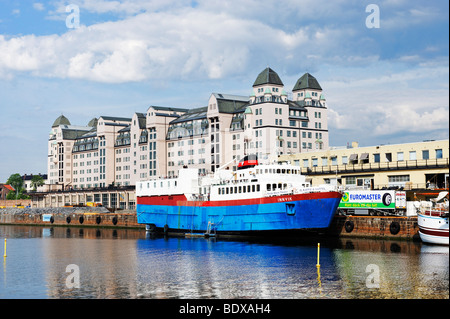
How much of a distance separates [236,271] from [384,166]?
56.8m

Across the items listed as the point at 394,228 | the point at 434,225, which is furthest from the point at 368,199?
the point at 434,225

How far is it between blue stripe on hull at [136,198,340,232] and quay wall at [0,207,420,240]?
4.62 m

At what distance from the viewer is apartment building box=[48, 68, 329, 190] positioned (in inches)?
5285

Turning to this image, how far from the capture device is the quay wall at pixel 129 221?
245 ft

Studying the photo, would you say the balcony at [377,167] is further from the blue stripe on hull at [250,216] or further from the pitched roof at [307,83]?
the pitched roof at [307,83]

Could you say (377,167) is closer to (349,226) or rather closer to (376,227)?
(349,226)

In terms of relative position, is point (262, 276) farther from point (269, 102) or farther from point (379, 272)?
point (269, 102)

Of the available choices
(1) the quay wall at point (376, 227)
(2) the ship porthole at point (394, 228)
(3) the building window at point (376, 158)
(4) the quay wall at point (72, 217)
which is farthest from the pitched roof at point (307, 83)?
(2) the ship porthole at point (394, 228)

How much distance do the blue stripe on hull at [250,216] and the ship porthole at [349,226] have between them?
6519 mm

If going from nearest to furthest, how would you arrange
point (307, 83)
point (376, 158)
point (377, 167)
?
1. point (377, 167)
2. point (376, 158)
3. point (307, 83)

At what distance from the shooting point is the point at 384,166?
10156 cm

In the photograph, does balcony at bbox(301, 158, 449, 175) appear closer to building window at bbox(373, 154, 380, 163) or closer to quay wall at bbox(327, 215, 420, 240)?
building window at bbox(373, 154, 380, 163)

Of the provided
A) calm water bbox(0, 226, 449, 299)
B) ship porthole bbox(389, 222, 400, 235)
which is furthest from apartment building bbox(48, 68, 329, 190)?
calm water bbox(0, 226, 449, 299)
